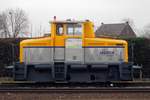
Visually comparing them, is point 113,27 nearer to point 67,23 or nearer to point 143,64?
point 143,64

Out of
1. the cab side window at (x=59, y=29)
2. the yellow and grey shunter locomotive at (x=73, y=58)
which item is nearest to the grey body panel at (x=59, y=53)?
the yellow and grey shunter locomotive at (x=73, y=58)

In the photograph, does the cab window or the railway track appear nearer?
the railway track

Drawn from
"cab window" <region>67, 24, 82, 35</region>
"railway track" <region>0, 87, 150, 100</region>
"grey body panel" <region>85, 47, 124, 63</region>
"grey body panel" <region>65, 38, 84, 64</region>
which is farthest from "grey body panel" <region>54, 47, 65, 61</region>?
"railway track" <region>0, 87, 150, 100</region>

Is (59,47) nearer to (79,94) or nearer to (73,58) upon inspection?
(73,58)

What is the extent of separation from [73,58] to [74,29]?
1.46 meters

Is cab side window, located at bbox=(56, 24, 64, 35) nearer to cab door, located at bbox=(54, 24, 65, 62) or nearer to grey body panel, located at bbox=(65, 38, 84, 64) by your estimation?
cab door, located at bbox=(54, 24, 65, 62)

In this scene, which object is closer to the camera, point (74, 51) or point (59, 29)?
point (74, 51)

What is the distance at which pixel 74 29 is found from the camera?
64.6 feet

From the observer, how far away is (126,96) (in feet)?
48.0

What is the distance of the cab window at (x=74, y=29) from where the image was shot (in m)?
19.7

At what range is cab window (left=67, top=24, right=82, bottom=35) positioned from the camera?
1967 cm

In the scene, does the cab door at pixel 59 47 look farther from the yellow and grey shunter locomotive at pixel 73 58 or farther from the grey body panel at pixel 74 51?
the grey body panel at pixel 74 51

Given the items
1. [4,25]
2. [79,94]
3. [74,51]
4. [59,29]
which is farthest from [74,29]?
[4,25]

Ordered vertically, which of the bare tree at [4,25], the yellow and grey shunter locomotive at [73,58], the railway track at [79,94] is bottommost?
Result: the railway track at [79,94]
